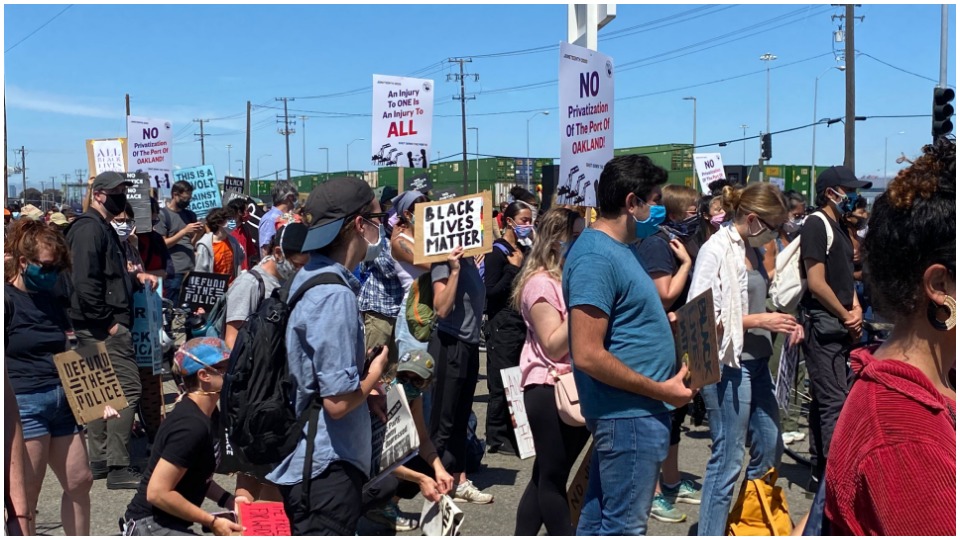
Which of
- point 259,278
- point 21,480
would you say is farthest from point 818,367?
point 21,480

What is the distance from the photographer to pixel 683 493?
241 inches

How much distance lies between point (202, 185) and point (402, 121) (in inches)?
214

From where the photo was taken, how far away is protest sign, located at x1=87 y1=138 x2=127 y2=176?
1349cm

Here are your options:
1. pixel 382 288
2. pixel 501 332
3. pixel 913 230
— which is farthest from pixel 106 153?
pixel 913 230

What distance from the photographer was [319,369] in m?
3.23

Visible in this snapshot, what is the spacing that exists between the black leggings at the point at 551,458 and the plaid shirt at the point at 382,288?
6.44 feet

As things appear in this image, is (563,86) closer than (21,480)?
No

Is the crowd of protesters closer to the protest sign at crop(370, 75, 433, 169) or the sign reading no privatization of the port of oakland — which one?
the sign reading no privatization of the port of oakland

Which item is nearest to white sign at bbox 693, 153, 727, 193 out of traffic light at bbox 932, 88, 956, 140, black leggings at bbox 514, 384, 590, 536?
traffic light at bbox 932, 88, 956, 140

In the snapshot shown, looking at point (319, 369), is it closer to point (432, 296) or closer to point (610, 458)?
point (610, 458)

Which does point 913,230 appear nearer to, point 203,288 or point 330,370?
point 330,370

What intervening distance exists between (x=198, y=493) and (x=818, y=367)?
3.97m

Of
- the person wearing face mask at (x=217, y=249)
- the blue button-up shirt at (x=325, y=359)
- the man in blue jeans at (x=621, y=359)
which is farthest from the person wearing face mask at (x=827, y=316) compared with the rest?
the person wearing face mask at (x=217, y=249)

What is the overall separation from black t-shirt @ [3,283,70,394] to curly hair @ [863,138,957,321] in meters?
4.09
